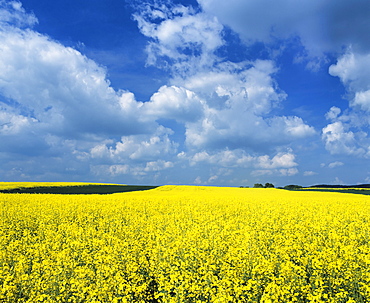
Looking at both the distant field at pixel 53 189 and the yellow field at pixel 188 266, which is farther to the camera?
the distant field at pixel 53 189

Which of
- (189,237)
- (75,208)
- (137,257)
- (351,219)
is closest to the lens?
(137,257)

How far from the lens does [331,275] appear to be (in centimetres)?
723

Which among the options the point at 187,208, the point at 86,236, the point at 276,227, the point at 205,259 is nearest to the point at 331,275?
the point at 205,259

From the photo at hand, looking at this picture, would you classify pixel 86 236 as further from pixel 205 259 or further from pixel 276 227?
pixel 276 227

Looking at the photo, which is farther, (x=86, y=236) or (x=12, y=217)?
(x=12, y=217)

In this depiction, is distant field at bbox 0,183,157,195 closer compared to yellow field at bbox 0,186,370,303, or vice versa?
yellow field at bbox 0,186,370,303

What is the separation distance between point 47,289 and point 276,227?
9892mm

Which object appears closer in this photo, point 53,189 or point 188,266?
point 188,266

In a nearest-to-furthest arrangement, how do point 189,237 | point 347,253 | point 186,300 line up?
point 186,300, point 347,253, point 189,237

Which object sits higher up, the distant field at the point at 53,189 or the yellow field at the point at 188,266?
the distant field at the point at 53,189

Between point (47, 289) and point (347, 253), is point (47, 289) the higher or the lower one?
the lower one

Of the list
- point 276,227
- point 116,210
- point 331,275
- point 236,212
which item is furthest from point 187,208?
point 331,275

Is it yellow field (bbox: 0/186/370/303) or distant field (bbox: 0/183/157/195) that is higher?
distant field (bbox: 0/183/157/195)

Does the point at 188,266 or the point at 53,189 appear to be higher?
the point at 53,189
